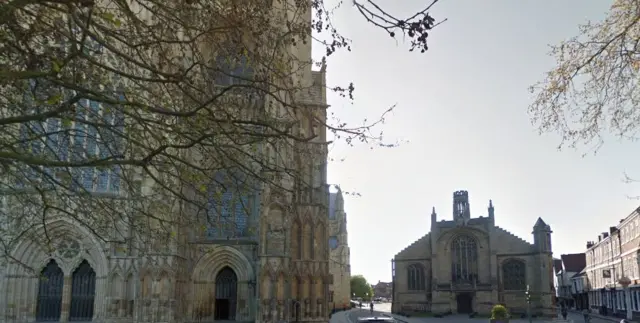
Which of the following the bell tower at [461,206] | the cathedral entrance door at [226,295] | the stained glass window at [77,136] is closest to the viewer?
the stained glass window at [77,136]

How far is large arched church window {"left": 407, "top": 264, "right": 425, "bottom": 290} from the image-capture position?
202 feet

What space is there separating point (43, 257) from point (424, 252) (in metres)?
43.7

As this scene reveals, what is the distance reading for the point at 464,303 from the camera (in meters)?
59.2

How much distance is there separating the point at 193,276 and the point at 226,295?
1.79 m

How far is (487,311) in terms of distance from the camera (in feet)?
187

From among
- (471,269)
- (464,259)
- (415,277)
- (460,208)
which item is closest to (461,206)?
(460,208)

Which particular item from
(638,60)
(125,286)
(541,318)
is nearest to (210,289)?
(125,286)

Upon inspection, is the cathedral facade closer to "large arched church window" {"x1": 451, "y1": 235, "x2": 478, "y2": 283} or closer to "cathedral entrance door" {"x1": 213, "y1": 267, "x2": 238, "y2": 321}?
"large arched church window" {"x1": 451, "y1": 235, "x2": 478, "y2": 283}

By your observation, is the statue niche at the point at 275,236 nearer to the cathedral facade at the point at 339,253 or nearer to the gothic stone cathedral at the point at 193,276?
the gothic stone cathedral at the point at 193,276

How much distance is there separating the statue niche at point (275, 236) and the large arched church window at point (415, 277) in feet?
127

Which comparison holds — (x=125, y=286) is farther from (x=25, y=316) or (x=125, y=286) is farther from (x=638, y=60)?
(x=638, y=60)

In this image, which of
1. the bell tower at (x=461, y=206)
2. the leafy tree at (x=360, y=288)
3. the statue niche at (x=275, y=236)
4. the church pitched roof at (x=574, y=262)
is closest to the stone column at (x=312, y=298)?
the statue niche at (x=275, y=236)

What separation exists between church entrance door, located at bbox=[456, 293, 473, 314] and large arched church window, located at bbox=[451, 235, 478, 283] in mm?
1590

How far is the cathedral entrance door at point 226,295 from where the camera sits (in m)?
26.7
